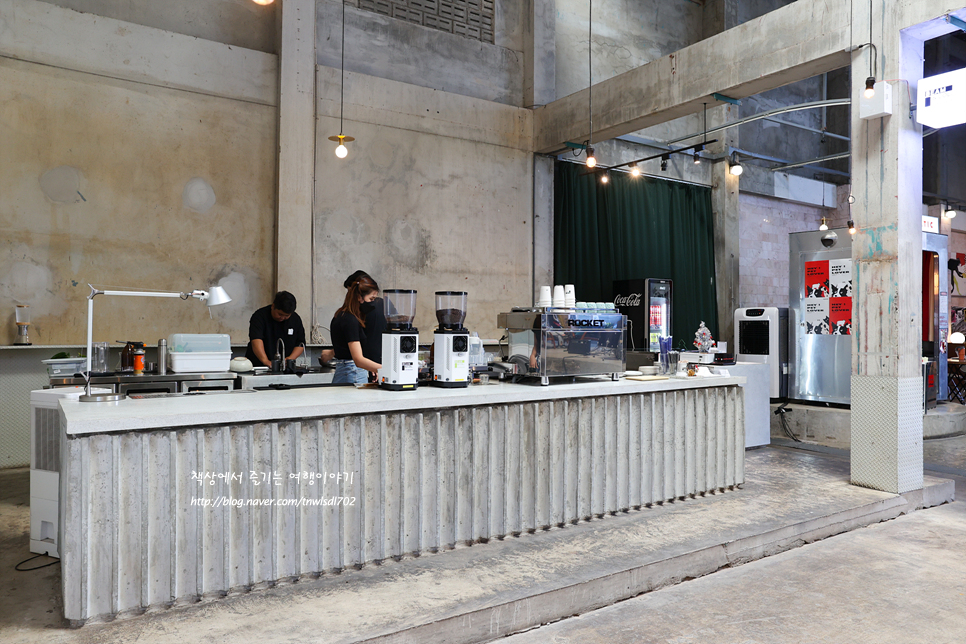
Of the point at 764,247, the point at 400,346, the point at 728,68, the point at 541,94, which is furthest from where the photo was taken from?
the point at 764,247

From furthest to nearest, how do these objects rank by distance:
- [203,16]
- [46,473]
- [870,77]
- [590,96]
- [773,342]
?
[773,342]
[590,96]
[203,16]
[870,77]
[46,473]

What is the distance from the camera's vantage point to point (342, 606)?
9.04 feet

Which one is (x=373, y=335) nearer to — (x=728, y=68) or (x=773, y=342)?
(x=728, y=68)

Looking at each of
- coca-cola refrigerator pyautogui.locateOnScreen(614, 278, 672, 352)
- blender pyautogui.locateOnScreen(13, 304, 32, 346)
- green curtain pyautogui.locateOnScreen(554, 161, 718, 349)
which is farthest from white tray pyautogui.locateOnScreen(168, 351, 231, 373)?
coca-cola refrigerator pyautogui.locateOnScreen(614, 278, 672, 352)

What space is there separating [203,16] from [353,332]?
4385 mm

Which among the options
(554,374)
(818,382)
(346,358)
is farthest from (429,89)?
(818,382)

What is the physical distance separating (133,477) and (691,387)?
11.1 feet

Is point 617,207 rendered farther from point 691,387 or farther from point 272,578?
point 272,578

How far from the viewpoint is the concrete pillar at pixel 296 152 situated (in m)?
6.75

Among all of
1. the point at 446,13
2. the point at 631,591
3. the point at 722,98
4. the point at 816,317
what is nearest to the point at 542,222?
the point at 446,13

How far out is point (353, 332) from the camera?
4258 mm

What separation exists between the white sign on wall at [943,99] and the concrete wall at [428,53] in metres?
4.94

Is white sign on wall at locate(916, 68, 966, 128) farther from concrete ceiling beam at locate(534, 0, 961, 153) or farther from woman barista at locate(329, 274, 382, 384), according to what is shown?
woman barista at locate(329, 274, 382, 384)

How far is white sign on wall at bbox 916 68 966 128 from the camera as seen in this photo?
4406 millimetres
